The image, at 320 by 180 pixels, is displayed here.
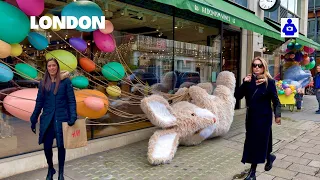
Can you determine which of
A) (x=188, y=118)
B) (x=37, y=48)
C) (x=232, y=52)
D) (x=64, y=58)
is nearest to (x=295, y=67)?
(x=232, y=52)

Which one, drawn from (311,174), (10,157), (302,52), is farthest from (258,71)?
(302,52)

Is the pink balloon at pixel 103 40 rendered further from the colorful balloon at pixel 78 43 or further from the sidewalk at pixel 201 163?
the sidewalk at pixel 201 163

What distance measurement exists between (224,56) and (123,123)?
563 cm

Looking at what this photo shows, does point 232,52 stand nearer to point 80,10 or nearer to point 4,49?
point 80,10

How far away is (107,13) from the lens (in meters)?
5.68

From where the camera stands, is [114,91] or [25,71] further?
[114,91]

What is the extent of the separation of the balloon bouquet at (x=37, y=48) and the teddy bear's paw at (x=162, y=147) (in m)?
1.05

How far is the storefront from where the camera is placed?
14.8 feet

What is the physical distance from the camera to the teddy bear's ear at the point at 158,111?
4793mm

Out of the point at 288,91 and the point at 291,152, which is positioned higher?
the point at 288,91

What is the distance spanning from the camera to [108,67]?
4.80m

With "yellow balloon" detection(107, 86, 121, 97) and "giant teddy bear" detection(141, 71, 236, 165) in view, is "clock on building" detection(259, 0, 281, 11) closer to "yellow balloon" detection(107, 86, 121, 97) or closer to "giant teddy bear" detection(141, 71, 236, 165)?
"giant teddy bear" detection(141, 71, 236, 165)

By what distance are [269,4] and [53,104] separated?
9443mm

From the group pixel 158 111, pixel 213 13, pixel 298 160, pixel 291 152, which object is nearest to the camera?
pixel 158 111
